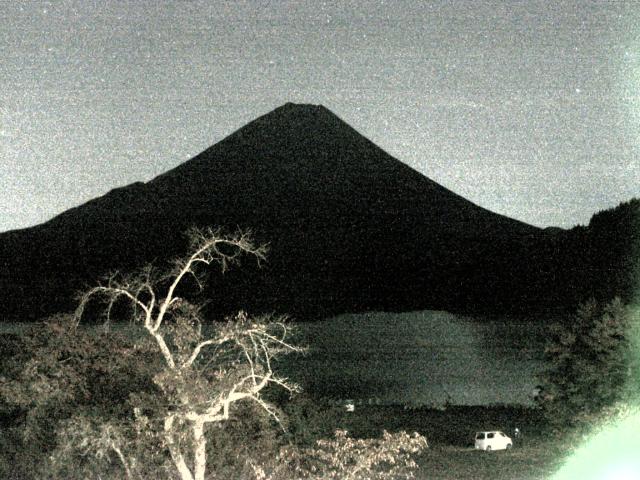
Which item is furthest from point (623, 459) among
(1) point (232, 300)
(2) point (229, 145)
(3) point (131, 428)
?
(2) point (229, 145)

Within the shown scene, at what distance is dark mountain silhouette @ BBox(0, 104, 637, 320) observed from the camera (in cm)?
8525

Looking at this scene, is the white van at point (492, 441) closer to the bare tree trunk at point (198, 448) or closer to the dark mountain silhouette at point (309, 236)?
the bare tree trunk at point (198, 448)

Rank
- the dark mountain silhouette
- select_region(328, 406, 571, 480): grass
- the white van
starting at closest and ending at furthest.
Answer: select_region(328, 406, 571, 480): grass
the white van
the dark mountain silhouette

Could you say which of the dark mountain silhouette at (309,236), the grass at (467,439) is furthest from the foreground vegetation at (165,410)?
the dark mountain silhouette at (309,236)

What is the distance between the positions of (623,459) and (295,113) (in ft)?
414

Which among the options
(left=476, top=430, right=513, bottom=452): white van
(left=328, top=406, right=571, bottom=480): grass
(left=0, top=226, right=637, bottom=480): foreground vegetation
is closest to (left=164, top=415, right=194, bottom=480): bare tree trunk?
(left=0, top=226, right=637, bottom=480): foreground vegetation

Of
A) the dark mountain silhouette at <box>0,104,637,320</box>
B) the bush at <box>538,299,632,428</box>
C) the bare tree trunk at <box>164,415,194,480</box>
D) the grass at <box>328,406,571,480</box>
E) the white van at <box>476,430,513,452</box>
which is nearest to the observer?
the bare tree trunk at <box>164,415,194,480</box>

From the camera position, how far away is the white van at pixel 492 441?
93.7 feet

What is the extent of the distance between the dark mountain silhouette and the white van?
131 feet

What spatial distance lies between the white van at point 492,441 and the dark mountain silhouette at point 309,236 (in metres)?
40.0

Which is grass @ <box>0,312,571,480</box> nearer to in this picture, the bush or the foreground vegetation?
the foreground vegetation

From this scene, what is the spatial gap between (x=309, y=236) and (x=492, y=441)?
262 feet

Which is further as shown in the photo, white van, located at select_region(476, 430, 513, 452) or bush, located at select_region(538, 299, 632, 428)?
white van, located at select_region(476, 430, 513, 452)

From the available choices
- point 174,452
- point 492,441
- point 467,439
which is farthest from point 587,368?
point 174,452
